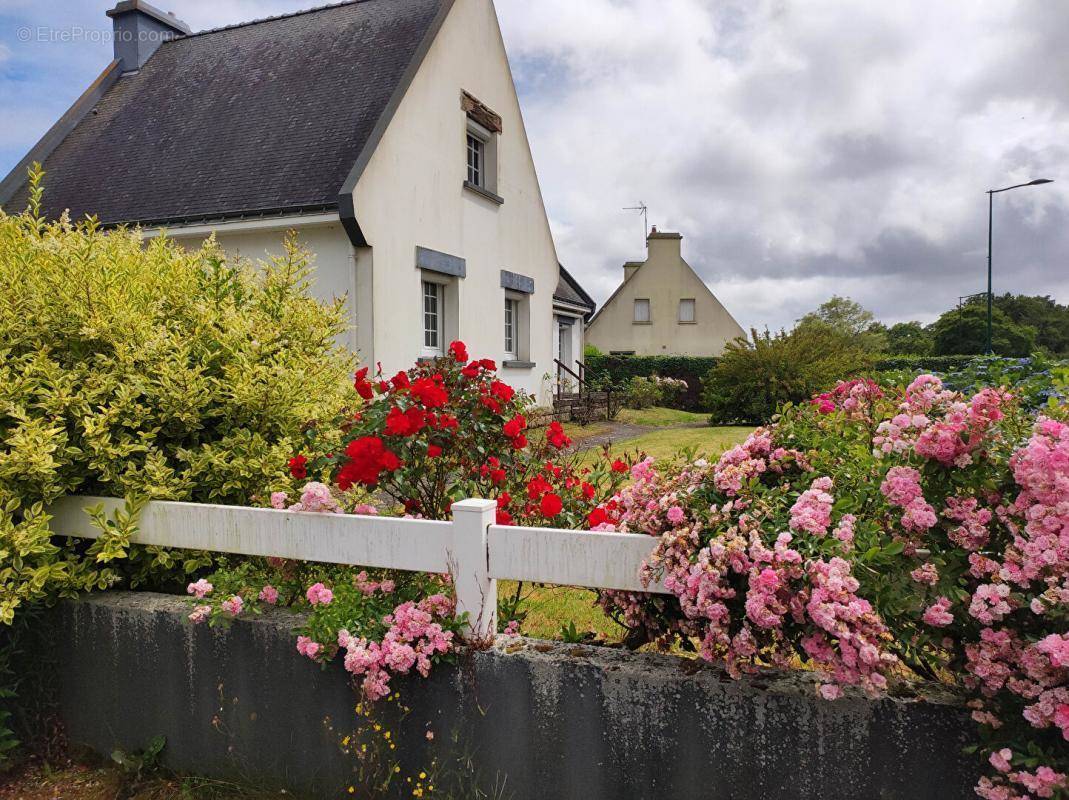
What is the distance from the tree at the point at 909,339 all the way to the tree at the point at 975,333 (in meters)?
8.18

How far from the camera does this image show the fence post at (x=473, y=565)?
2426 millimetres

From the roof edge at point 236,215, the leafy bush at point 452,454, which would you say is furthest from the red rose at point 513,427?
the roof edge at point 236,215

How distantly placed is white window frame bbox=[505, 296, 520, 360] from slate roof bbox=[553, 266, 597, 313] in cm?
351

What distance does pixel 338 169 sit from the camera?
31.1 feet

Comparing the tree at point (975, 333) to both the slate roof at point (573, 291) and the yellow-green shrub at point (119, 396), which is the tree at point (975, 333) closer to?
the slate roof at point (573, 291)

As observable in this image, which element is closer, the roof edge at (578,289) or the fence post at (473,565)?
the fence post at (473,565)

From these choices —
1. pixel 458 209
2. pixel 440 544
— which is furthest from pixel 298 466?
pixel 458 209

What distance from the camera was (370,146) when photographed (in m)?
9.21

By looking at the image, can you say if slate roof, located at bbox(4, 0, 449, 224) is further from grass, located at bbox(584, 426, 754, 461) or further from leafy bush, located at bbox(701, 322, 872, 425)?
leafy bush, located at bbox(701, 322, 872, 425)

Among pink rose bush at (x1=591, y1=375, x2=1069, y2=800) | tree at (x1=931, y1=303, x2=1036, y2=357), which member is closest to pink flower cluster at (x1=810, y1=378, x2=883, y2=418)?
pink rose bush at (x1=591, y1=375, x2=1069, y2=800)

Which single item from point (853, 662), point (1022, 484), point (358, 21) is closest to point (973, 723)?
point (853, 662)

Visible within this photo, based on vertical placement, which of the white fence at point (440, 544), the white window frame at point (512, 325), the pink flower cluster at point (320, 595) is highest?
the white window frame at point (512, 325)

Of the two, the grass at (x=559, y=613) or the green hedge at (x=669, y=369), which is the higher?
the green hedge at (x=669, y=369)

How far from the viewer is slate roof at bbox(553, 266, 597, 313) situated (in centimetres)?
1748
